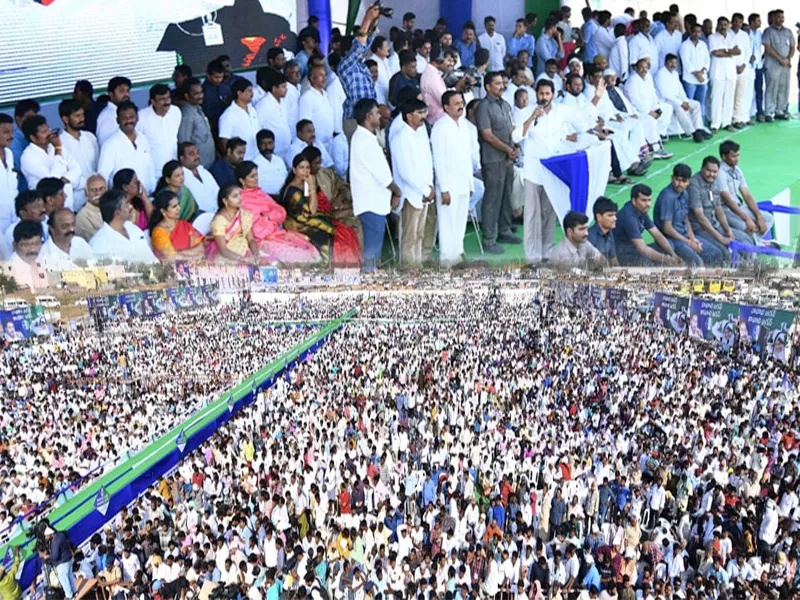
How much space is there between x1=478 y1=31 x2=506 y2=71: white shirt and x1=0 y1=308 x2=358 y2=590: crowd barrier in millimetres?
3060

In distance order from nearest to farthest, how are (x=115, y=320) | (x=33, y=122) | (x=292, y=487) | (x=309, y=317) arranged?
1. (x=33, y=122)
2. (x=292, y=487)
3. (x=115, y=320)
4. (x=309, y=317)

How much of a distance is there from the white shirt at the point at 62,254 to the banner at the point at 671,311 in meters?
5.07

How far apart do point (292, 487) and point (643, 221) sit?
11.1 feet

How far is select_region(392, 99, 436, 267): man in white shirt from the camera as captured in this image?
422 centimetres

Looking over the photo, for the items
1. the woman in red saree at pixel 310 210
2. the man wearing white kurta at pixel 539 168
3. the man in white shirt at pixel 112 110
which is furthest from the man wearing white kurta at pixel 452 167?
the man in white shirt at pixel 112 110

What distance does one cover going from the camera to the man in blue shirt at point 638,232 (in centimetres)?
450

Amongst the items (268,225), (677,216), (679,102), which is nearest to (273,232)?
(268,225)

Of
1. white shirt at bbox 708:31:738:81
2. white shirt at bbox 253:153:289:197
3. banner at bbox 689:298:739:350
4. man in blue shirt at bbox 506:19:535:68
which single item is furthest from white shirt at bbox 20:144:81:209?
banner at bbox 689:298:739:350

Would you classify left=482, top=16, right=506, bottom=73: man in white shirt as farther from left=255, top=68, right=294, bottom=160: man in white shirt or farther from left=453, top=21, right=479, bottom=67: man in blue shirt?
left=255, top=68, right=294, bottom=160: man in white shirt

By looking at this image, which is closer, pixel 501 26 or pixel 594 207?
pixel 594 207

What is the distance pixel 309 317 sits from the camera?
26.9 feet

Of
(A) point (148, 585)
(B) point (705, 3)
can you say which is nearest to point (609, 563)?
(A) point (148, 585)

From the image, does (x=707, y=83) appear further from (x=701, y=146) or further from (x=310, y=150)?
(x=310, y=150)

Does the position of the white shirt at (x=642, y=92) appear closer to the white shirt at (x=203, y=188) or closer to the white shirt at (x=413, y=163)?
the white shirt at (x=413, y=163)
